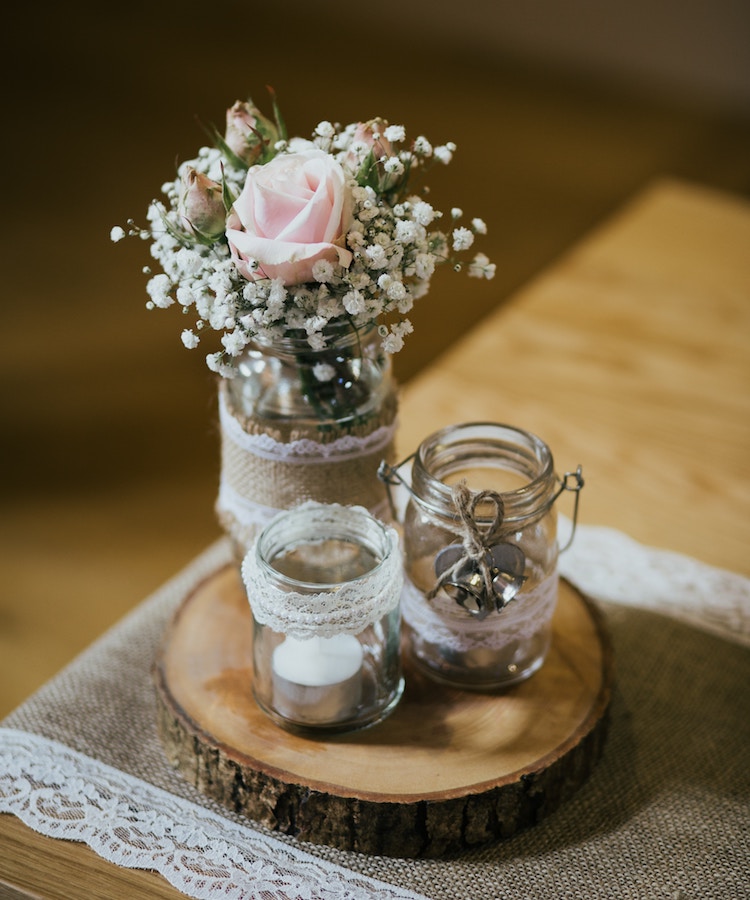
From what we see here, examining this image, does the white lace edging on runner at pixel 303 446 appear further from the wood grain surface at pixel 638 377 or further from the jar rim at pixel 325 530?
the wood grain surface at pixel 638 377

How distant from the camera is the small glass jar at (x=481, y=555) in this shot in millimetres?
914

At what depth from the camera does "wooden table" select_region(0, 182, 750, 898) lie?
1367 mm

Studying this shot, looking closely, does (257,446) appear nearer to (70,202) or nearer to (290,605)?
(290,605)

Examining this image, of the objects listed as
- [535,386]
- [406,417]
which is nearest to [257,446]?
[406,417]

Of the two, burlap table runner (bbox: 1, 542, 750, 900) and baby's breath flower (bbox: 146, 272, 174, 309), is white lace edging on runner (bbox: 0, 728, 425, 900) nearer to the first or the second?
burlap table runner (bbox: 1, 542, 750, 900)

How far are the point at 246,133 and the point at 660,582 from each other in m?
0.69

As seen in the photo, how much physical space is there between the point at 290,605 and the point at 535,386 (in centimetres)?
80

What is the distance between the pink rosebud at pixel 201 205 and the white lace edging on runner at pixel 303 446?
198 mm

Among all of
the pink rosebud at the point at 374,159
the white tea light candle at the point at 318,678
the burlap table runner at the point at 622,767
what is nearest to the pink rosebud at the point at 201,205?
the pink rosebud at the point at 374,159

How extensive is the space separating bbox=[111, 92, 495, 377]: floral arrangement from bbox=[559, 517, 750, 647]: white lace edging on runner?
0.48 m

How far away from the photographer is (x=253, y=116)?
3.08ft

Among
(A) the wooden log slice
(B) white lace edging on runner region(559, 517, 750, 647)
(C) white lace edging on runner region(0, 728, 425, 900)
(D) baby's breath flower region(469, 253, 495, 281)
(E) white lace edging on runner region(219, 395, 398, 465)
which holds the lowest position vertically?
(B) white lace edging on runner region(559, 517, 750, 647)

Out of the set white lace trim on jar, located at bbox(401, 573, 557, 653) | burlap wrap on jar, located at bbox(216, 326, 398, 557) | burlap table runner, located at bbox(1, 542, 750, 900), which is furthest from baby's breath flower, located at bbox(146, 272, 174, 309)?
burlap table runner, located at bbox(1, 542, 750, 900)

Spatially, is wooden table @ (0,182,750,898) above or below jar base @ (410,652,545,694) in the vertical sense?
below
